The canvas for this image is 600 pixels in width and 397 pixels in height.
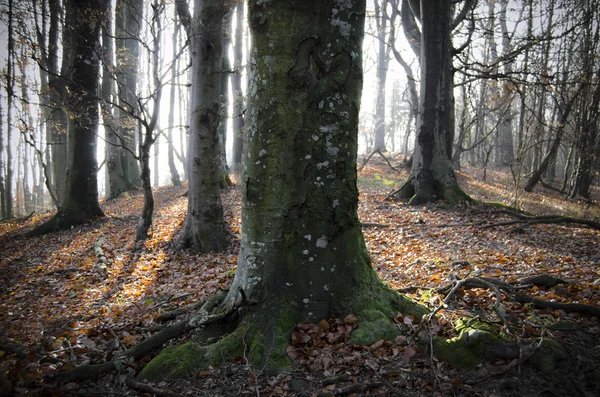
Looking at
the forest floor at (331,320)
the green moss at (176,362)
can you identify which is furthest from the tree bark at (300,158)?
the green moss at (176,362)

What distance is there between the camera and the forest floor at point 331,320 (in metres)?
2.71

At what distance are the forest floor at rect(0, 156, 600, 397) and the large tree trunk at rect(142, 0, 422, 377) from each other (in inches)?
10.5

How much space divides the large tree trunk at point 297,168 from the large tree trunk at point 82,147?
29.7 feet

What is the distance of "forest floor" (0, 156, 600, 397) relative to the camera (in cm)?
271

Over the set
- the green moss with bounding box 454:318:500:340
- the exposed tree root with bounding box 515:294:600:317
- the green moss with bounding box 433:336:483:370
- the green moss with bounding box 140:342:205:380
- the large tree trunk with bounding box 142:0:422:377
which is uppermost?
the large tree trunk with bounding box 142:0:422:377

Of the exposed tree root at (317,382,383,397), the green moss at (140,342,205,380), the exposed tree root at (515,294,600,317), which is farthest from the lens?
the exposed tree root at (515,294,600,317)

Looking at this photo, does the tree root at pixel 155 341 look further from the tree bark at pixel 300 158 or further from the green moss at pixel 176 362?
the tree bark at pixel 300 158

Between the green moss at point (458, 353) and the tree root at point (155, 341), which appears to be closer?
the green moss at point (458, 353)

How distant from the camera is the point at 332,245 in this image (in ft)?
10.9

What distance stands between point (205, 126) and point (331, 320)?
5515 mm

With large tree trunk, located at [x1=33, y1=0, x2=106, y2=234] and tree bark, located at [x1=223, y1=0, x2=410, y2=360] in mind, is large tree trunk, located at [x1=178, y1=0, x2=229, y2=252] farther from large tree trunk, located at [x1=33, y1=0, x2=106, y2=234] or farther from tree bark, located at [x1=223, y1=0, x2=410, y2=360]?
large tree trunk, located at [x1=33, y1=0, x2=106, y2=234]

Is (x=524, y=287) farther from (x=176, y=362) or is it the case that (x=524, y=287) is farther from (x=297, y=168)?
(x=176, y=362)

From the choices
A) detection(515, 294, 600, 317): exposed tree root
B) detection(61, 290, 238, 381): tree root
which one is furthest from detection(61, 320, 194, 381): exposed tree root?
detection(515, 294, 600, 317): exposed tree root

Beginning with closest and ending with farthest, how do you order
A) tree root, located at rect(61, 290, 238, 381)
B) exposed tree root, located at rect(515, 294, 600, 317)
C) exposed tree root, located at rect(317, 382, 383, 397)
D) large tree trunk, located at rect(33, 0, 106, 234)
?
exposed tree root, located at rect(317, 382, 383, 397), tree root, located at rect(61, 290, 238, 381), exposed tree root, located at rect(515, 294, 600, 317), large tree trunk, located at rect(33, 0, 106, 234)
